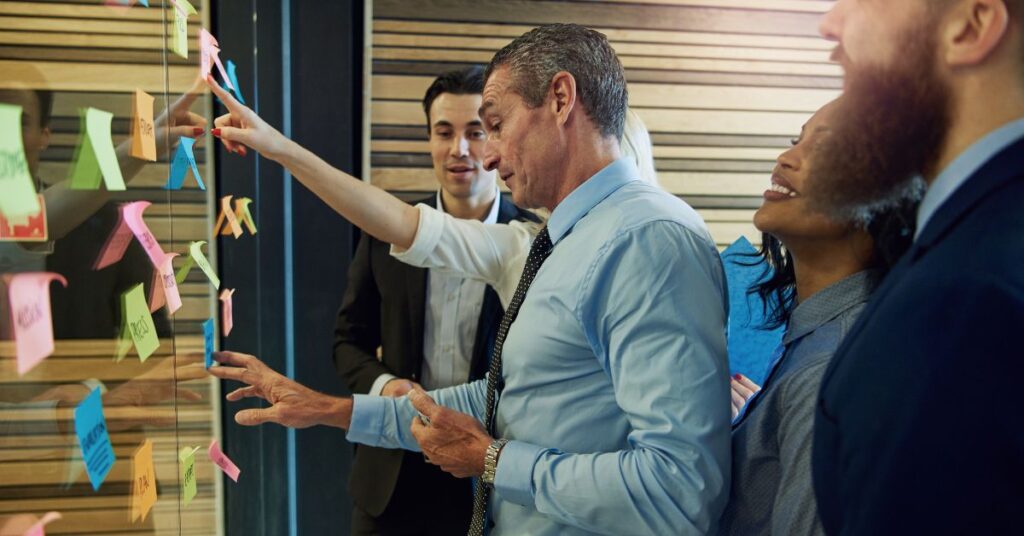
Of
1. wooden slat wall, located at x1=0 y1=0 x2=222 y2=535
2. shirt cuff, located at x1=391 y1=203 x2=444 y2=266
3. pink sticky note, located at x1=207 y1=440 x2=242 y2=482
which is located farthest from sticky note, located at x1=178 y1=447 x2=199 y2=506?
shirt cuff, located at x1=391 y1=203 x2=444 y2=266

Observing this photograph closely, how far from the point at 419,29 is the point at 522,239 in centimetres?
150

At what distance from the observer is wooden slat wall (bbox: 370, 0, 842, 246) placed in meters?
3.35

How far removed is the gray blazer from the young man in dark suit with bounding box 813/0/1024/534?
1.09 feet

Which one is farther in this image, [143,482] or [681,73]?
[681,73]

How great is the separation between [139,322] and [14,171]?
469 mm

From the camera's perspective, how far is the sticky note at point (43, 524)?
0.66 meters

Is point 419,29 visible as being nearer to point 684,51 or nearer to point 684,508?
point 684,51

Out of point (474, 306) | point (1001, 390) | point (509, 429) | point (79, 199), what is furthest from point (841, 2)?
point (474, 306)

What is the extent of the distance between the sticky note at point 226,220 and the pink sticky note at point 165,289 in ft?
1.69

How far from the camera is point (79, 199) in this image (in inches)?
30.3

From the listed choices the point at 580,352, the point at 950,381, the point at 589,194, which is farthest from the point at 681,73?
the point at 950,381

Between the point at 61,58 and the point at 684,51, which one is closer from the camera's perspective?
the point at 61,58

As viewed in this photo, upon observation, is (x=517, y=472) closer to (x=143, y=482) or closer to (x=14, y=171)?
(x=143, y=482)

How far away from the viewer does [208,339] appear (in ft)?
5.33
